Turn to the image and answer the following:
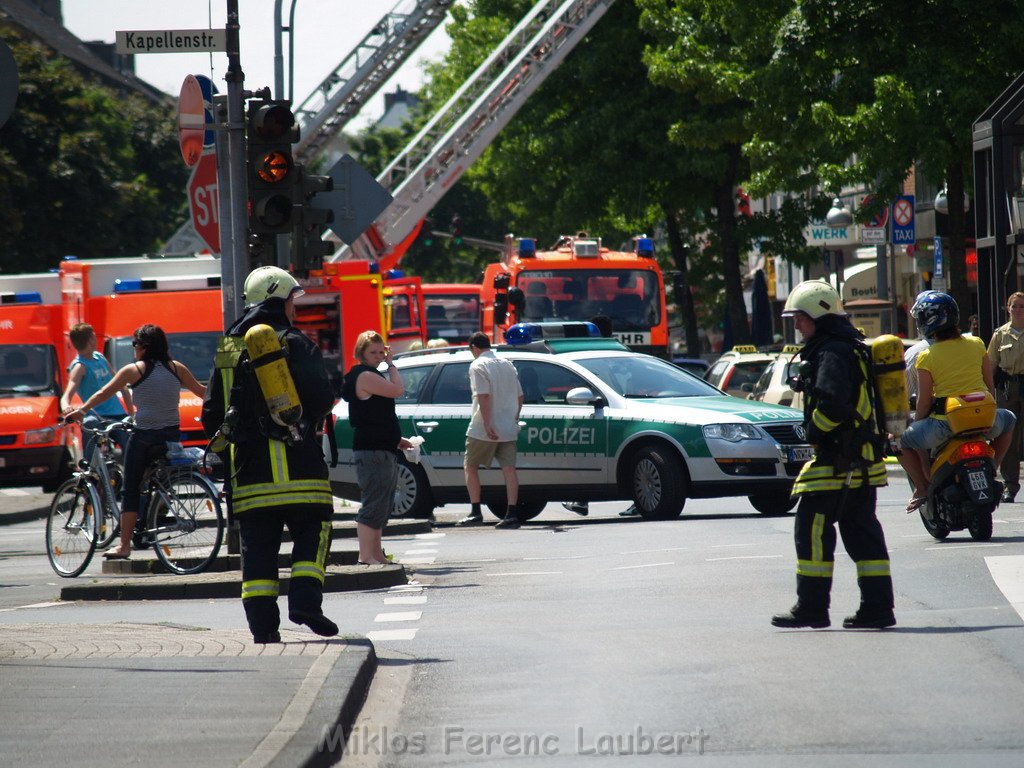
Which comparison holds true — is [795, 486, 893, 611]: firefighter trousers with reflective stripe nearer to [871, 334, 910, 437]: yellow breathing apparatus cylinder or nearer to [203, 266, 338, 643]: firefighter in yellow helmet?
[871, 334, 910, 437]: yellow breathing apparatus cylinder

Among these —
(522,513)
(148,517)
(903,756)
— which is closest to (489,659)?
(903,756)

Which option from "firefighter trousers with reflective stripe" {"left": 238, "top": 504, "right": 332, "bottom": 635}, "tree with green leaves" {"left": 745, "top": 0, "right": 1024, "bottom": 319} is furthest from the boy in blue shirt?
"tree with green leaves" {"left": 745, "top": 0, "right": 1024, "bottom": 319}

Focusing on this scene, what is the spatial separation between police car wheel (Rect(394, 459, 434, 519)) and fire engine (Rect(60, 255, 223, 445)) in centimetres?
607

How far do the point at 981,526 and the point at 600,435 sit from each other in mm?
4884

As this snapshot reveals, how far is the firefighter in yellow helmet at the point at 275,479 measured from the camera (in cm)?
873

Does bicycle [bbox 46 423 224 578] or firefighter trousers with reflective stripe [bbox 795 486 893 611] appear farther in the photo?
bicycle [bbox 46 423 224 578]

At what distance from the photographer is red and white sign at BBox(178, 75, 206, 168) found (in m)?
12.9

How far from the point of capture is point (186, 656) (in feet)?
27.3

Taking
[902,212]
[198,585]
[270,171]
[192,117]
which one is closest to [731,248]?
[902,212]

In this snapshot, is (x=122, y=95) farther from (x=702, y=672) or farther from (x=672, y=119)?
(x=702, y=672)

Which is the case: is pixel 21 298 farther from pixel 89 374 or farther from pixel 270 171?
pixel 270 171

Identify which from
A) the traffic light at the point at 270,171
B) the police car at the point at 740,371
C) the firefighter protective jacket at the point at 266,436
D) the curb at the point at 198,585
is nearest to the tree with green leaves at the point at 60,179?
the police car at the point at 740,371

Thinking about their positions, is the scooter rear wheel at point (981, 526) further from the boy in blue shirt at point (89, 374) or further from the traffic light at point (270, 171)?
the boy in blue shirt at point (89, 374)

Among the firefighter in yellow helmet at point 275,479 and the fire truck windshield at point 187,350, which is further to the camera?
the fire truck windshield at point 187,350
